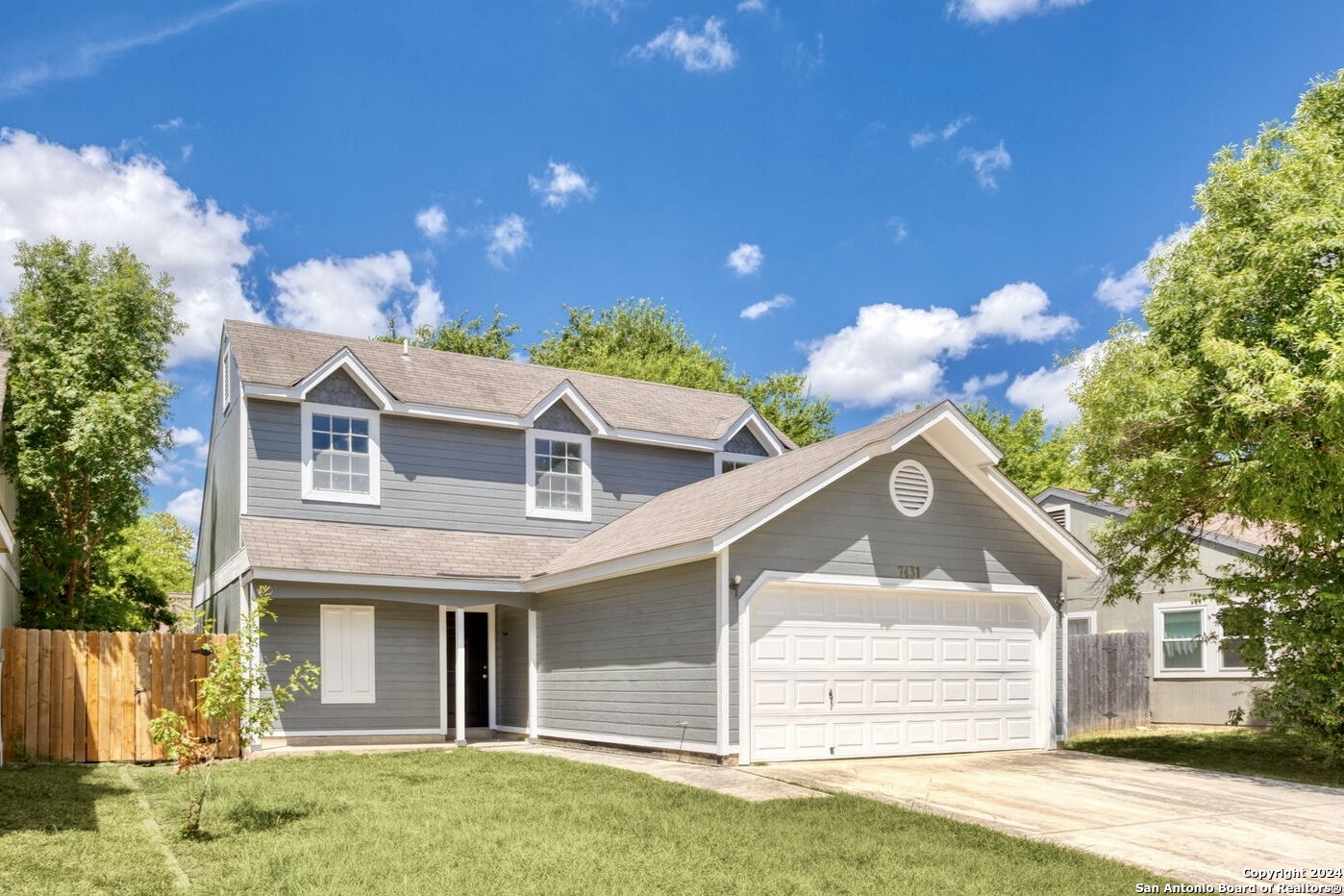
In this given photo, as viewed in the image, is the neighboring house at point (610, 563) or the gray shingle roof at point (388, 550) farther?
the gray shingle roof at point (388, 550)

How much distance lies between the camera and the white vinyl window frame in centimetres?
1783

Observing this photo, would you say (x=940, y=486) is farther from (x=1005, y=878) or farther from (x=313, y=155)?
(x=313, y=155)

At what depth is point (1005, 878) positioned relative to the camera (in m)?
7.55

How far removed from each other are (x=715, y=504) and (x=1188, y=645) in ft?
39.8

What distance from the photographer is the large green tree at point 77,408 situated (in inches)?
827

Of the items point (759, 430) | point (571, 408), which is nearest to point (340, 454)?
point (571, 408)

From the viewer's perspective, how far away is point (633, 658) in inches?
A: 626

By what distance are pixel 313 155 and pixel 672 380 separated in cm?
1691

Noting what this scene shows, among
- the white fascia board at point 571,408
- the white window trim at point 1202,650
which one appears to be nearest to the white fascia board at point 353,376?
the white fascia board at point 571,408

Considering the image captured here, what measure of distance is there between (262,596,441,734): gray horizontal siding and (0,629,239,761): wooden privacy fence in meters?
1.86

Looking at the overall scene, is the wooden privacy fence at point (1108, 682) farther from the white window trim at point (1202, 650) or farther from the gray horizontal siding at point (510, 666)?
the gray horizontal siding at point (510, 666)

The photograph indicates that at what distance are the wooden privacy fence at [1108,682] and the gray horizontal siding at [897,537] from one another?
489 cm

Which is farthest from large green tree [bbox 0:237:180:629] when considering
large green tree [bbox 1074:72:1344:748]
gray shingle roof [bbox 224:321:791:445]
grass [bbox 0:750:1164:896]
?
large green tree [bbox 1074:72:1344:748]

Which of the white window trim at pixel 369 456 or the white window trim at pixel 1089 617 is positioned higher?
the white window trim at pixel 369 456
